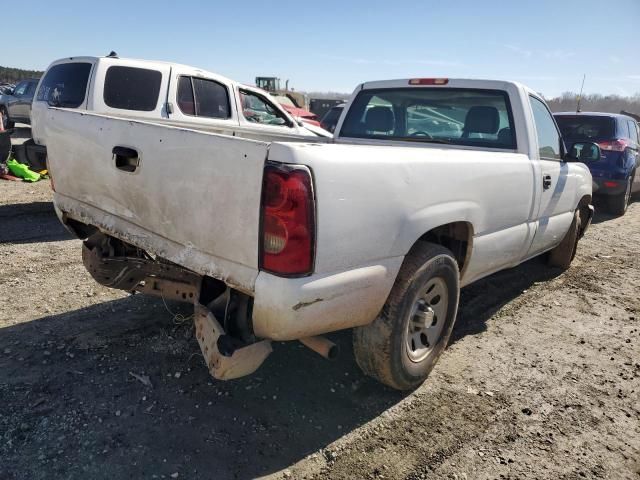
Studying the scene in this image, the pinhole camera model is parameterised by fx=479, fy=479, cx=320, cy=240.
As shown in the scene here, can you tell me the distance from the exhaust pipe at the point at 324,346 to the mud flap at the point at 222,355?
9.0 inches

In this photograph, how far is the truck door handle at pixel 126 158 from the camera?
A: 8.20 feet

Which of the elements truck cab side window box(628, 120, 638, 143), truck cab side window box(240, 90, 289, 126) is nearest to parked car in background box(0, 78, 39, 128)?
truck cab side window box(240, 90, 289, 126)

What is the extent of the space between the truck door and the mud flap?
267 cm

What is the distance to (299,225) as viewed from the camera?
2.03 m

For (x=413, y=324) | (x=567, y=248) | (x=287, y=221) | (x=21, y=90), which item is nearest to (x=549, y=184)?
(x=567, y=248)

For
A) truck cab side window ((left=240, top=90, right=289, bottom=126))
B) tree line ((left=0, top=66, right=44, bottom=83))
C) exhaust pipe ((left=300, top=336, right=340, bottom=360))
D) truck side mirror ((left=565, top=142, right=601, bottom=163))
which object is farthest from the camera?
tree line ((left=0, top=66, right=44, bottom=83))

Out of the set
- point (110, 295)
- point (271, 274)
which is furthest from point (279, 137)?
point (271, 274)

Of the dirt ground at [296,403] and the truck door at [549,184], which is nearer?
the dirt ground at [296,403]

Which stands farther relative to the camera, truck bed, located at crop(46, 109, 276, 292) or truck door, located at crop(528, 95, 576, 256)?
truck door, located at crop(528, 95, 576, 256)

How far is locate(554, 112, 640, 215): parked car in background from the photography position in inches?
330

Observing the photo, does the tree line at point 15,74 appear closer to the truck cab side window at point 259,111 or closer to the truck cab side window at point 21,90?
the truck cab side window at point 21,90

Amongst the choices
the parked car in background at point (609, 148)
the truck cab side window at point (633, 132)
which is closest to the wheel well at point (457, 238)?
the parked car in background at point (609, 148)

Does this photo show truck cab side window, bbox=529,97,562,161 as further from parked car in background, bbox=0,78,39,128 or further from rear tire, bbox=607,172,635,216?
parked car in background, bbox=0,78,39,128

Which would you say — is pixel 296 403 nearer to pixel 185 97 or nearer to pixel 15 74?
pixel 185 97
